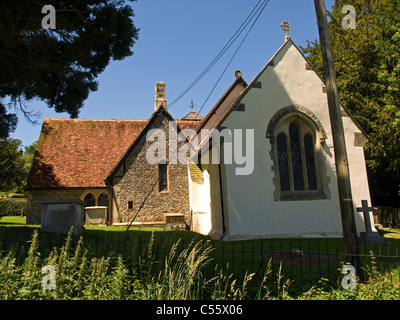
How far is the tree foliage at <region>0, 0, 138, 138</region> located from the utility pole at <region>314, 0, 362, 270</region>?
600cm

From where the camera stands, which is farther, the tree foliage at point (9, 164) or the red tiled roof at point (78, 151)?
the tree foliage at point (9, 164)

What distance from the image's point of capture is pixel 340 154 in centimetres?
699

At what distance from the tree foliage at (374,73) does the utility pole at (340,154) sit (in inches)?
507

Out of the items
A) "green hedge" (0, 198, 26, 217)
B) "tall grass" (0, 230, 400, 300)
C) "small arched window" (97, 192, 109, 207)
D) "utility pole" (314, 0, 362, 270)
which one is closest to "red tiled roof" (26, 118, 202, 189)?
"small arched window" (97, 192, 109, 207)

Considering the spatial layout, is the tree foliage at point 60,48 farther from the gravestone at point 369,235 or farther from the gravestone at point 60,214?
the gravestone at point 369,235

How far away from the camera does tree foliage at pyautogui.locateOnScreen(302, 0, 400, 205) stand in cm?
1892

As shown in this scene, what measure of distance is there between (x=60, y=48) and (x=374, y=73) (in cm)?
2003

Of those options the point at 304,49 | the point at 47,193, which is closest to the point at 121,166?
the point at 47,193

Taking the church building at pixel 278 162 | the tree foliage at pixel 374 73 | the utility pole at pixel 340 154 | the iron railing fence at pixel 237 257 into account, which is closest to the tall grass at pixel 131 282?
the iron railing fence at pixel 237 257

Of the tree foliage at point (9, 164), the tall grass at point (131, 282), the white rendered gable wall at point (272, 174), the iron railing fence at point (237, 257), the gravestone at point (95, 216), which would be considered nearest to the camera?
the tall grass at point (131, 282)

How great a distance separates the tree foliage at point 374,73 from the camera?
1892cm

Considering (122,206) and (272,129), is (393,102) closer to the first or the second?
(272,129)

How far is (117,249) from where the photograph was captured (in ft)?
20.6

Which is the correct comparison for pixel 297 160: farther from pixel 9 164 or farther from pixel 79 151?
pixel 9 164
